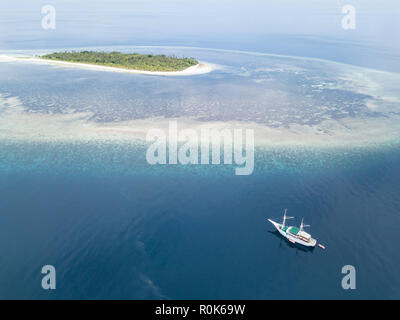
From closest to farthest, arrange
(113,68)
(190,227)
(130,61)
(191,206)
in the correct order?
(190,227), (191,206), (113,68), (130,61)

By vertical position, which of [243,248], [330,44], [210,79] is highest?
[330,44]

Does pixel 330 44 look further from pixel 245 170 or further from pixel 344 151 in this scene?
pixel 245 170

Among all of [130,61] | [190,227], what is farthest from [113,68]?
[190,227]

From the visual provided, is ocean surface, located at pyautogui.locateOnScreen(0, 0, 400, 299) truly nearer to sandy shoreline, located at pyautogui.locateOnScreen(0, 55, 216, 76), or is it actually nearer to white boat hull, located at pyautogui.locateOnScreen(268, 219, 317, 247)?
white boat hull, located at pyautogui.locateOnScreen(268, 219, 317, 247)

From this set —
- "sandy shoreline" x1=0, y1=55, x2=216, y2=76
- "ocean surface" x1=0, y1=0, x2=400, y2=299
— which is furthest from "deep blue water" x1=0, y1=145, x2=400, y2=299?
"sandy shoreline" x1=0, y1=55, x2=216, y2=76

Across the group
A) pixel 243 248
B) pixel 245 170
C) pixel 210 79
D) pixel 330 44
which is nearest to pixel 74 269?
pixel 243 248

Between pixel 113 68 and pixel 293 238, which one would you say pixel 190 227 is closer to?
pixel 293 238
